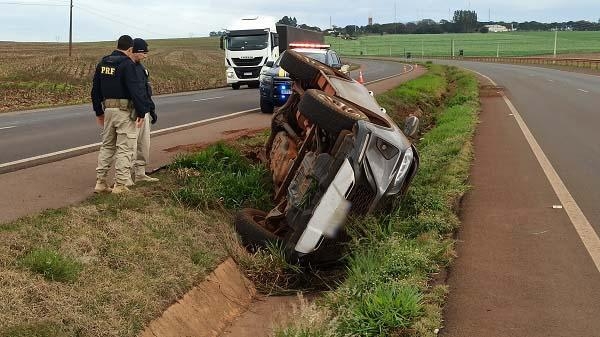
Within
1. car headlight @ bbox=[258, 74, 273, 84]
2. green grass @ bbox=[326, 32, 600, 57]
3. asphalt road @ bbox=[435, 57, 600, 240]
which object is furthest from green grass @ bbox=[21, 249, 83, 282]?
green grass @ bbox=[326, 32, 600, 57]

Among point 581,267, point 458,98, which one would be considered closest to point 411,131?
point 581,267

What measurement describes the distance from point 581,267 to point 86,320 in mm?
3742

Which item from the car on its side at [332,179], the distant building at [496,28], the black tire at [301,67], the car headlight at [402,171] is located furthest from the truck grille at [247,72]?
the distant building at [496,28]

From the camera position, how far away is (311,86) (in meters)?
7.33

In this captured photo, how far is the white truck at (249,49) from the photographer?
94.9 ft

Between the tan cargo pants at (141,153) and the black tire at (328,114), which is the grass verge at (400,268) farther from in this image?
the tan cargo pants at (141,153)

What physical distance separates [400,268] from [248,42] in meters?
25.2

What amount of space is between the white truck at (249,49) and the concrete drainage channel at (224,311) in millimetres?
23468

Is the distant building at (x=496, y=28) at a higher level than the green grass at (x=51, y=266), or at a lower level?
higher

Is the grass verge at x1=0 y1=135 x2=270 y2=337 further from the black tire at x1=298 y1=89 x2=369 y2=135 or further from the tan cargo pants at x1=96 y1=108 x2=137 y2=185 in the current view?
the black tire at x1=298 y1=89 x2=369 y2=135

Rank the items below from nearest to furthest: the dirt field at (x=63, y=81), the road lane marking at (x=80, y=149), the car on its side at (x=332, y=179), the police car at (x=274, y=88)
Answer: the car on its side at (x=332, y=179) < the road lane marking at (x=80, y=149) < the police car at (x=274, y=88) < the dirt field at (x=63, y=81)

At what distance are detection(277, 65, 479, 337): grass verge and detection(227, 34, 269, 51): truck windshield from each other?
20.5m

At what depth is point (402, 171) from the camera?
19.0ft

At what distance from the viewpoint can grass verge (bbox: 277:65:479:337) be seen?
4.10 m
